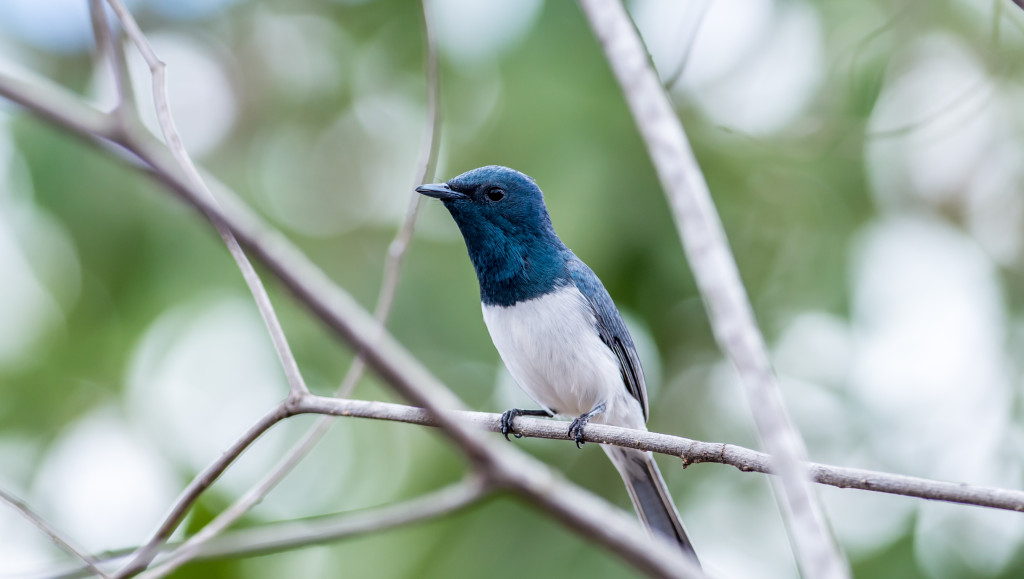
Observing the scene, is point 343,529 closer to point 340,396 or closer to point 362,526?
point 362,526

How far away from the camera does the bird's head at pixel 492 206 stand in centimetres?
393

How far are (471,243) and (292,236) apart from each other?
5.99ft

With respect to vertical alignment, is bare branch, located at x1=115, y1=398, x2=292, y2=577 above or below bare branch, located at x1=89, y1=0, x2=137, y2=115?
below

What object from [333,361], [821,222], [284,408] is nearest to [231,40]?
[333,361]

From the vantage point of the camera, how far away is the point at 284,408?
2457mm

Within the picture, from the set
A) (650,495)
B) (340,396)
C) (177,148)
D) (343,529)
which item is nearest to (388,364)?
(343,529)

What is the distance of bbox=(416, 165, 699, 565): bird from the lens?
3.96 metres

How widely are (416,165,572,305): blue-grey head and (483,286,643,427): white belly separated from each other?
0.07m

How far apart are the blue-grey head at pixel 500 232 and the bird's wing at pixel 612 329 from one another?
0.75ft

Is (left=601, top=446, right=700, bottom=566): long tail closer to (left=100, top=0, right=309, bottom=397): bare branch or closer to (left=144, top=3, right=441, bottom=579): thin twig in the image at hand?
(left=144, top=3, right=441, bottom=579): thin twig

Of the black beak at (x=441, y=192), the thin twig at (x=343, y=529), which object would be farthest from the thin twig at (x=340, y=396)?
the black beak at (x=441, y=192)

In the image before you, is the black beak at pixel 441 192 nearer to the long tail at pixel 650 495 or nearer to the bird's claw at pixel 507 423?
the bird's claw at pixel 507 423

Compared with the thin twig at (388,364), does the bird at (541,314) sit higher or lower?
lower

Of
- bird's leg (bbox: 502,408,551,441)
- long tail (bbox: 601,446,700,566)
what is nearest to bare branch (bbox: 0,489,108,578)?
bird's leg (bbox: 502,408,551,441)
